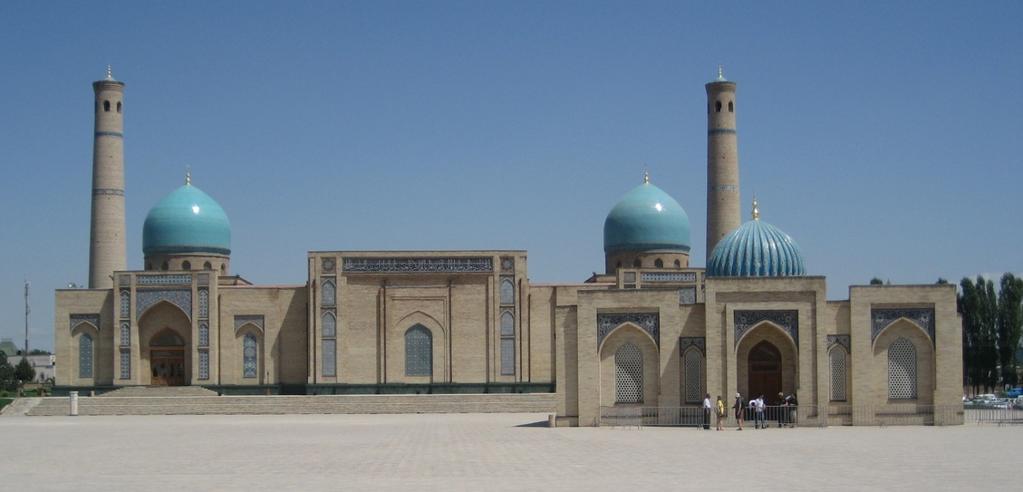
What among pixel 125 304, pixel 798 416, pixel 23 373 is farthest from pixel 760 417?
pixel 23 373

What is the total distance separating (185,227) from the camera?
43.4 metres

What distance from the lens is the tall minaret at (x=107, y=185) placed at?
4400cm

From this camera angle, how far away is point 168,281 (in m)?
39.5

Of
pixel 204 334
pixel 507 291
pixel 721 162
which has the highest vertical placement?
pixel 721 162

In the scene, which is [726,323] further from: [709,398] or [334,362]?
[334,362]

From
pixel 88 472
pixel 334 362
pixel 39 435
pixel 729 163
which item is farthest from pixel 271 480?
pixel 729 163

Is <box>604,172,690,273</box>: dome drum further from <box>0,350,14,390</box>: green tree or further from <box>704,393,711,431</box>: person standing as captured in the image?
<box>0,350,14,390</box>: green tree

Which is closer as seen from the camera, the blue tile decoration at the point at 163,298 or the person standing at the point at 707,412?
the person standing at the point at 707,412

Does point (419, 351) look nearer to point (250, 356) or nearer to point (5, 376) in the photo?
point (250, 356)

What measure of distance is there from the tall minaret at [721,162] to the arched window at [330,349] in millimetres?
13000

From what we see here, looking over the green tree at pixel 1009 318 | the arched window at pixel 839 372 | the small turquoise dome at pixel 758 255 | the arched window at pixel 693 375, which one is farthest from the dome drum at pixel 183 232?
the green tree at pixel 1009 318

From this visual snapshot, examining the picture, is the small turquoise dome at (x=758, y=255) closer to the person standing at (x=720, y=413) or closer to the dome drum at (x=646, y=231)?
the person standing at (x=720, y=413)

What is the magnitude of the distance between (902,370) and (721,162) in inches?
733

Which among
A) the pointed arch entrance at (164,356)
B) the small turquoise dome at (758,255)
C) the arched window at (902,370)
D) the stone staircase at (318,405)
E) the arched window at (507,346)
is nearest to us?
the arched window at (902,370)
